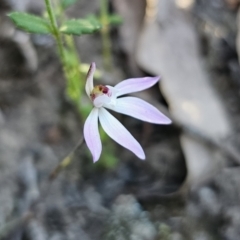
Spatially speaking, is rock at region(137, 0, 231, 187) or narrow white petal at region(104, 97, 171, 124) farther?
rock at region(137, 0, 231, 187)

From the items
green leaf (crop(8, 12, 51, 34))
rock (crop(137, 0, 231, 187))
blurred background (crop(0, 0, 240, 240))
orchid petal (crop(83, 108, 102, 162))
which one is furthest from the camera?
rock (crop(137, 0, 231, 187))

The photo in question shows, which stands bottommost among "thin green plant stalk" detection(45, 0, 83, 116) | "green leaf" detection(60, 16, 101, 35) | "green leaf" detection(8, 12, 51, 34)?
"thin green plant stalk" detection(45, 0, 83, 116)

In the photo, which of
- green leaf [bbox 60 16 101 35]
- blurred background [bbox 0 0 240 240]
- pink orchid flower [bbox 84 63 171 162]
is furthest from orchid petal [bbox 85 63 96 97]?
blurred background [bbox 0 0 240 240]

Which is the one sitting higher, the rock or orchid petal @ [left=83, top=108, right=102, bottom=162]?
orchid petal @ [left=83, top=108, right=102, bottom=162]

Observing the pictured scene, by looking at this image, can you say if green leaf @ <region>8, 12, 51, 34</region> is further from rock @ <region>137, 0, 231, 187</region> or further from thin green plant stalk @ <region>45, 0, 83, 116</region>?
A: rock @ <region>137, 0, 231, 187</region>

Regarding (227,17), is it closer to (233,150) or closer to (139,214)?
(233,150)

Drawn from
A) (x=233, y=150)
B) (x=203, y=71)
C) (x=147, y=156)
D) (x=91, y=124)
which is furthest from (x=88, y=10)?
(x=91, y=124)

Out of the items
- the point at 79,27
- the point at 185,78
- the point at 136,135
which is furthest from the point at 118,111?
the point at 185,78

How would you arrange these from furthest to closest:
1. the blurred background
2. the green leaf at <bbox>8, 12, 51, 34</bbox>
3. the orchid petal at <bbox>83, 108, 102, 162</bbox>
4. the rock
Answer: the rock
the blurred background
the green leaf at <bbox>8, 12, 51, 34</bbox>
the orchid petal at <bbox>83, 108, 102, 162</bbox>
